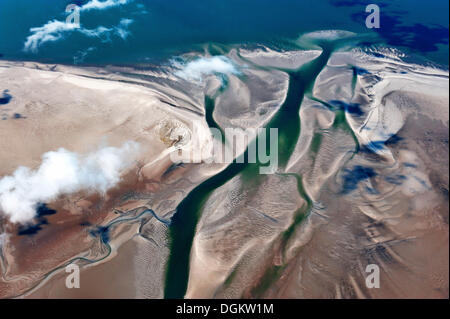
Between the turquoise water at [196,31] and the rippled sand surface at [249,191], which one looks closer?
the rippled sand surface at [249,191]

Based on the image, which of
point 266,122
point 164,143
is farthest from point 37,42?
point 266,122

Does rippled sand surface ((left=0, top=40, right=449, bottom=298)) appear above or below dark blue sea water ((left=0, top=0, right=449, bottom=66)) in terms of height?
below

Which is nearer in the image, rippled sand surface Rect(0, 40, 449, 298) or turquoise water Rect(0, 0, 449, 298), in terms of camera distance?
rippled sand surface Rect(0, 40, 449, 298)

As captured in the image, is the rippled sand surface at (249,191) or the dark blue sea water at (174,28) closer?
the rippled sand surface at (249,191)

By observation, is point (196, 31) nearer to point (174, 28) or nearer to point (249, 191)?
point (174, 28)

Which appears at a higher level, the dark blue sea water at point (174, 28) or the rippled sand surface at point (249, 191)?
the dark blue sea water at point (174, 28)

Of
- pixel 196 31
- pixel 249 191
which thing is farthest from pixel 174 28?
pixel 249 191
